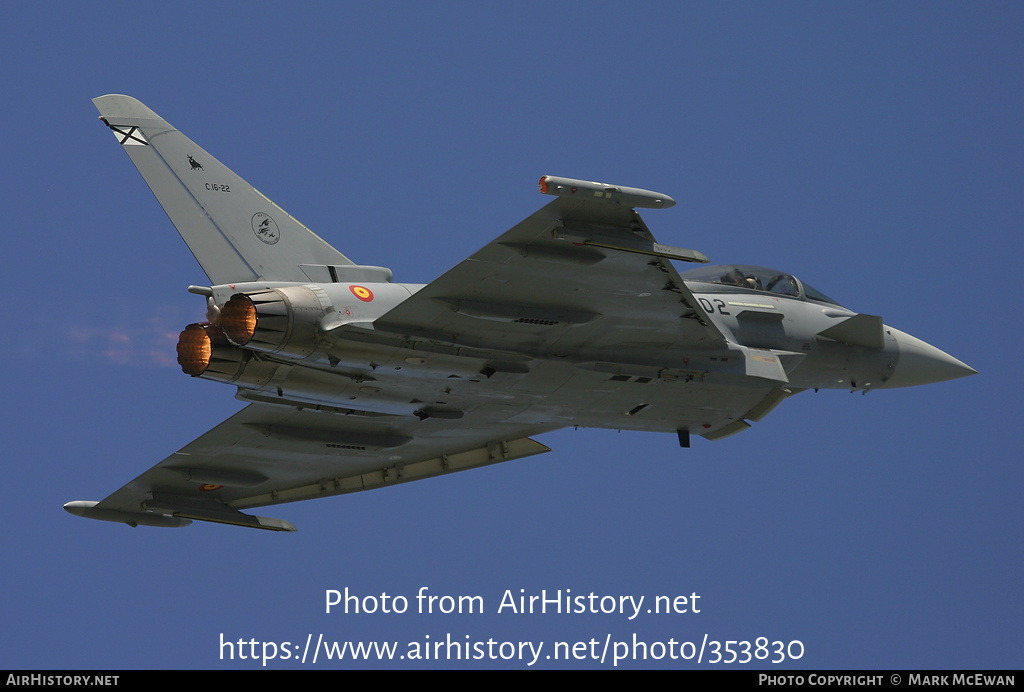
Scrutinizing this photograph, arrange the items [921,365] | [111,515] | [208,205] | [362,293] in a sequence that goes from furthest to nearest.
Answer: [111,515]
[921,365]
[208,205]
[362,293]

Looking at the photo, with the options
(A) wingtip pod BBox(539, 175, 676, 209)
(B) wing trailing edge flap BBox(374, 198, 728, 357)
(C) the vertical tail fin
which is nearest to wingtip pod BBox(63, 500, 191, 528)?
(C) the vertical tail fin

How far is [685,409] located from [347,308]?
21.1 ft

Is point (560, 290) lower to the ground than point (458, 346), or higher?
higher

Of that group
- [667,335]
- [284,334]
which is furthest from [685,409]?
[284,334]

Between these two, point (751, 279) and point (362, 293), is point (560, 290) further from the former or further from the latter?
point (751, 279)

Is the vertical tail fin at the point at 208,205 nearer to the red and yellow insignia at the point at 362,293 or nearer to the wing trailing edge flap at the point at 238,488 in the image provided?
the red and yellow insignia at the point at 362,293

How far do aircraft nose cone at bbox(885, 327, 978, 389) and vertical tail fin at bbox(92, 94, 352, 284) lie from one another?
9886 millimetres

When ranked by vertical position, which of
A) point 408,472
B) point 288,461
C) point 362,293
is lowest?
point 408,472

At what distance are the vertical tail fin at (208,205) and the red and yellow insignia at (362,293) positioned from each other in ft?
3.95

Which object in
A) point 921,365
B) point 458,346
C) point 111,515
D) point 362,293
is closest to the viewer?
point 362,293

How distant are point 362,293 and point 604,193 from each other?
391 centimetres

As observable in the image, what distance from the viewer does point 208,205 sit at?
17.5 meters

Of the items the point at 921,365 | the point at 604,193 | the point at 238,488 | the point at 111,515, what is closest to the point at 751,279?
the point at 921,365

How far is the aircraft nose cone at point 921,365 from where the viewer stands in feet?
69.9
